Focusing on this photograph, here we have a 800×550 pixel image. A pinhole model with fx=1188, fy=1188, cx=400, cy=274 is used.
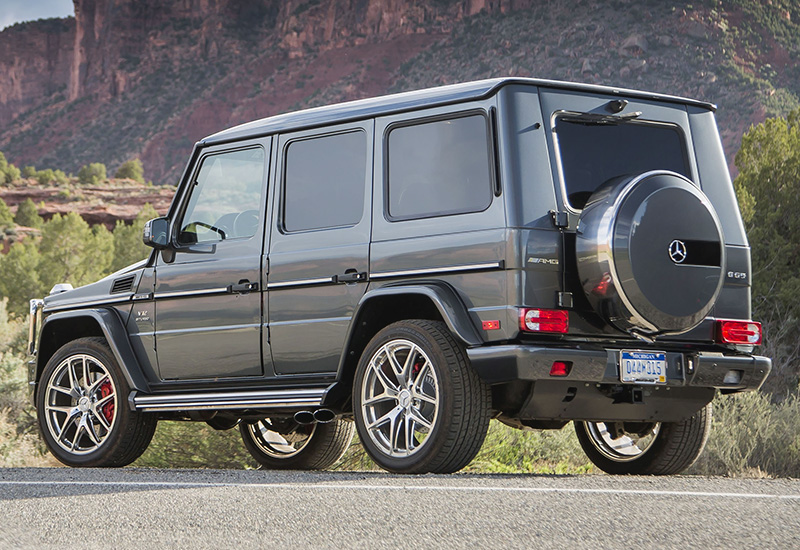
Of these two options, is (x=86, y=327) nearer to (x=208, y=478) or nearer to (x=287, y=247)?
(x=287, y=247)

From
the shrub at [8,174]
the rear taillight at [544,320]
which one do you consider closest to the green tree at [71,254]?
the rear taillight at [544,320]

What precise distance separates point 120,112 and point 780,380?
332 ft

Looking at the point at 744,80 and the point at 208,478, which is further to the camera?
the point at 744,80

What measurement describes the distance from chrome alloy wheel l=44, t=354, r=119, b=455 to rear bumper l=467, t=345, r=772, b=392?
3350 millimetres

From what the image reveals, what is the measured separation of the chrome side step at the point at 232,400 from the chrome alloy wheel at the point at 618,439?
80.9 inches

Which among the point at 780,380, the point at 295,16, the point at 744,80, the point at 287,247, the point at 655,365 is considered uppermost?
the point at 295,16

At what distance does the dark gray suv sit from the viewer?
648cm

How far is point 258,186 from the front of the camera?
8.03m

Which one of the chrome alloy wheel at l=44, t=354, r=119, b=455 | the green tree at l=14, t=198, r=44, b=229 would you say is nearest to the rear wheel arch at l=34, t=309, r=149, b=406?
the chrome alloy wheel at l=44, t=354, r=119, b=455

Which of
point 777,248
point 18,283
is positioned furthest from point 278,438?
point 18,283

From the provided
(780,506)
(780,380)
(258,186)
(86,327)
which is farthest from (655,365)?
(780,380)

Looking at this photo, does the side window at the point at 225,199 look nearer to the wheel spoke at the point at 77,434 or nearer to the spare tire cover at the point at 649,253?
the wheel spoke at the point at 77,434

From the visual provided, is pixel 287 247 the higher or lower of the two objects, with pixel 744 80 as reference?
lower

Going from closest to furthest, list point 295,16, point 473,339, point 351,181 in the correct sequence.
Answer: point 473,339 < point 351,181 < point 295,16
